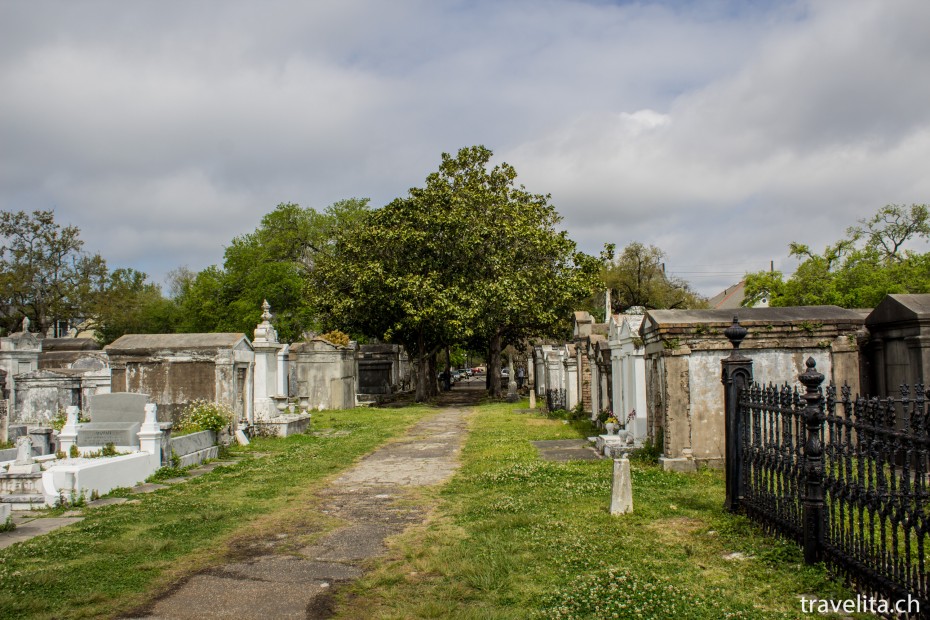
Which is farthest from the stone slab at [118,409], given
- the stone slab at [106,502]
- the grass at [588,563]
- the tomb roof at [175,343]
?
the grass at [588,563]

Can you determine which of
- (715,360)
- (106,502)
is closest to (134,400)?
(106,502)

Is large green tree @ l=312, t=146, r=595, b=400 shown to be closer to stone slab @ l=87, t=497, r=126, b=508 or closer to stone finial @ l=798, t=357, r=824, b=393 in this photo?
stone slab @ l=87, t=497, r=126, b=508

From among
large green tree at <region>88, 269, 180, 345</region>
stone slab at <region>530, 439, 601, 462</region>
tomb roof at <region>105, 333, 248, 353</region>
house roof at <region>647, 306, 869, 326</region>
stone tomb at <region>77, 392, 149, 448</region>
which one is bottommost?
stone slab at <region>530, 439, 601, 462</region>

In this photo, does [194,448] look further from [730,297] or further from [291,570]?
[730,297]

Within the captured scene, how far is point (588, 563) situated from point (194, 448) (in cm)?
966

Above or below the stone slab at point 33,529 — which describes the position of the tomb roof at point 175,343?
above

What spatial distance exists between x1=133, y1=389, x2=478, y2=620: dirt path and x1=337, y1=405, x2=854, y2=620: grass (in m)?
0.30

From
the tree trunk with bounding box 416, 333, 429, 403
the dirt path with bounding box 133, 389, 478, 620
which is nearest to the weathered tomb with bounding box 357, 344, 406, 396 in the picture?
the tree trunk with bounding box 416, 333, 429, 403

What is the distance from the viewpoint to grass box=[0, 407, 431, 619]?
19.1ft

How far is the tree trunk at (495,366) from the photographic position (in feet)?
115

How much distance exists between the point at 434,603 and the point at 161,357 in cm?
1305

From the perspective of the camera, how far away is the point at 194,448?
13633 millimetres

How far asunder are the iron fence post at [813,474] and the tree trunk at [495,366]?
1120 inches

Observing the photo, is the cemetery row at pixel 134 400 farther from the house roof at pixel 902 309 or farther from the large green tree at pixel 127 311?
the large green tree at pixel 127 311
